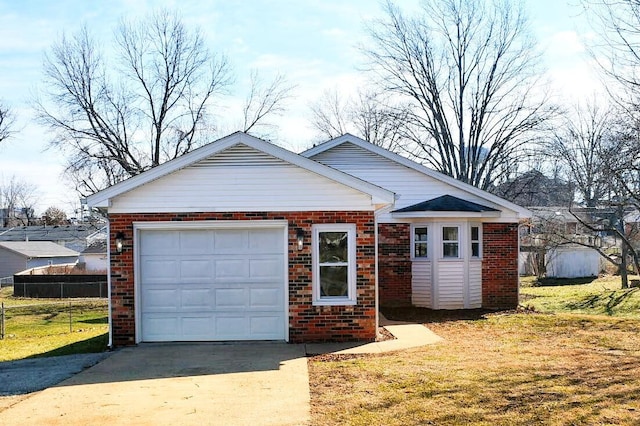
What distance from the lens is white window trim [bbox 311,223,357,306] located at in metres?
11.5

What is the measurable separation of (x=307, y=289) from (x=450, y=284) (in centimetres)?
648

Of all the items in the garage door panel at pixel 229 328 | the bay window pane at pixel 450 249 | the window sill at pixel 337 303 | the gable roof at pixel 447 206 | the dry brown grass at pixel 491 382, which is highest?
the gable roof at pixel 447 206

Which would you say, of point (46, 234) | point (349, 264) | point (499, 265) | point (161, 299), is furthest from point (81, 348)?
point (46, 234)

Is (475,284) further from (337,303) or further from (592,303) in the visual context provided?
(337,303)

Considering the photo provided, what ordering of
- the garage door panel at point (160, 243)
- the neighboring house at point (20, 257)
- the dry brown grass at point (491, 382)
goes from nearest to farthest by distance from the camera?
the dry brown grass at point (491, 382), the garage door panel at point (160, 243), the neighboring house at point (20, 257)

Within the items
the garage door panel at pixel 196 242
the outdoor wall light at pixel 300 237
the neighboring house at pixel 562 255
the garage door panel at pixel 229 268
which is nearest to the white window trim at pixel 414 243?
the outdoor wall light at pixel 300 237

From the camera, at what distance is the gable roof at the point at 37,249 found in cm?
4541

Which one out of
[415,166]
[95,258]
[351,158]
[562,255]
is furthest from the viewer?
[95,258]

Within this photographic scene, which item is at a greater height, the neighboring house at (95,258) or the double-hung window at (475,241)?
the double-hung window at (475,241)

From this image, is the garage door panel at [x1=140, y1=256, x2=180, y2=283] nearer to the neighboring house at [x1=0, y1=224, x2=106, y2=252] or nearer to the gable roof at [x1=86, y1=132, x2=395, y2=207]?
the gable roof at [x1=86, y1=132, x2=395, y2=207]

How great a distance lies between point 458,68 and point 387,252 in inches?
729

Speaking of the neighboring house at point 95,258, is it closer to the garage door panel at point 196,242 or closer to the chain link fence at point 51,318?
the chain link fence at point 51,318

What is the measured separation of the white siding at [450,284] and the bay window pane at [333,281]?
5.67 meters

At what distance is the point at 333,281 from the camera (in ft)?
38.1
